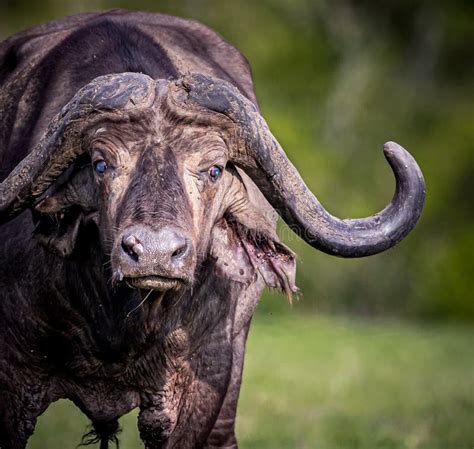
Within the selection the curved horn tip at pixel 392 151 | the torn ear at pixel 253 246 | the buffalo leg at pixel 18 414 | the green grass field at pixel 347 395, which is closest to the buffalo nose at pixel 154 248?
the torn ear at pixel 253 246

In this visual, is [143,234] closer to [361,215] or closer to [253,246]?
[253,246]

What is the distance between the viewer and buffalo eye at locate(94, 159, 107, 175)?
23.1 ft

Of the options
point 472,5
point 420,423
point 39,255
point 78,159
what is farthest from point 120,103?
point 472,5

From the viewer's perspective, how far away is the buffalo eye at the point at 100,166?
7055mm

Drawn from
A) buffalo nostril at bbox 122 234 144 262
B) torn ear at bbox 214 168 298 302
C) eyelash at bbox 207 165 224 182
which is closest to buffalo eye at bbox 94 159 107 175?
eyelash at bbox 207 165 224 182

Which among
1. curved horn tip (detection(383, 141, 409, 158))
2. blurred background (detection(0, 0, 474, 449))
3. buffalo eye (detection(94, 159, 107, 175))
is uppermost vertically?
curved horn tip (detection(383, 141, 409, 158))

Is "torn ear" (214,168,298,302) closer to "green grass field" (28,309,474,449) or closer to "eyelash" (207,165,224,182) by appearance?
"eyelash" (207,165,224,182)

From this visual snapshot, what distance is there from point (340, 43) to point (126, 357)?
3319cm

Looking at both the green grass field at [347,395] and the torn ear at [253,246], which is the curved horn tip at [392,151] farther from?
the green grass field at [347,395]

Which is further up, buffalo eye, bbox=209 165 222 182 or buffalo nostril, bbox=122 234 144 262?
buffalo eye, bbox=209 165 222 182

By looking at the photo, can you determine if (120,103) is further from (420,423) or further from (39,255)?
(420,423)

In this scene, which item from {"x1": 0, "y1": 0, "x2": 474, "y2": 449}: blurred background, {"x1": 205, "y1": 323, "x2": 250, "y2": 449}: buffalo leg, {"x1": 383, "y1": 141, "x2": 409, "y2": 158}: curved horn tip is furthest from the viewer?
{"x1": 0, "y1": 0, "x2": 474, "y2": 449}: blurred background

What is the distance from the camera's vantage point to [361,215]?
30859 millimetres

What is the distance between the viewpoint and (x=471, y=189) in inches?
1416
